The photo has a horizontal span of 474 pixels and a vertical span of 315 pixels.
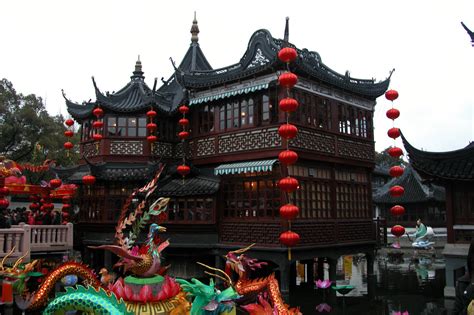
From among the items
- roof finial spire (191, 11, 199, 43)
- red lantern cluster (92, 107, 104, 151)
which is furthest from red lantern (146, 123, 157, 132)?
roof finial spire (191, 11, 199, 43)

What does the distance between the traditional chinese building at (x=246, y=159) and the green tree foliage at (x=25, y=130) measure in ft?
39.7

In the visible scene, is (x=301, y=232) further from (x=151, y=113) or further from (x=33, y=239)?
(x=33, y=239)

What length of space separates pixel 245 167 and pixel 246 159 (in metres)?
0.57

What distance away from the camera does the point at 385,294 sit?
19.1 m

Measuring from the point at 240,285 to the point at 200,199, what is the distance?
928 centimetres

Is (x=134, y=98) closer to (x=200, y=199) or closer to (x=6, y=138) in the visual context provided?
(x=200, y=199)

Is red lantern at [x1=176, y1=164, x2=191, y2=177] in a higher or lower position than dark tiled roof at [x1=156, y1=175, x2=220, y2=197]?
higher

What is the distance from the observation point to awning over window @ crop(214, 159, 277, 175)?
55.4ft

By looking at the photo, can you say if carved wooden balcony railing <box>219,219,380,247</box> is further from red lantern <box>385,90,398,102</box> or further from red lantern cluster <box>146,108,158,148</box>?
red lantern <box>385,90,398,102</box>

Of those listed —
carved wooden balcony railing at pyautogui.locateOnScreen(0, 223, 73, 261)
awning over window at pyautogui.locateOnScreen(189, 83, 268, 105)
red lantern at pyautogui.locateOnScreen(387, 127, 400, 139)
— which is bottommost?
carved wooden balcony railing at pyautogui.locateOnScreen(0, 223, 73, 261)

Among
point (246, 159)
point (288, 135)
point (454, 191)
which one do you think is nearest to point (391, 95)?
point (288, 135)

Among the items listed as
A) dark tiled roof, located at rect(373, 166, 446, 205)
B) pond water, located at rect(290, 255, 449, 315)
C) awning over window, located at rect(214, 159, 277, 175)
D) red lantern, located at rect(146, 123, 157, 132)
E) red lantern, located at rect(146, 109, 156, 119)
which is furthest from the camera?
dark tiled roof, located at rect(373, 166, 446, 205)

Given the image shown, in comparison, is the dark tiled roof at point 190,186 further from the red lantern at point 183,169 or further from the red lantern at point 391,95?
the red lantern at point 391,95

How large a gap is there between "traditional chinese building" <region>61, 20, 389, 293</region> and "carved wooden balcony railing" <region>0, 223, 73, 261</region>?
248 centimetres
